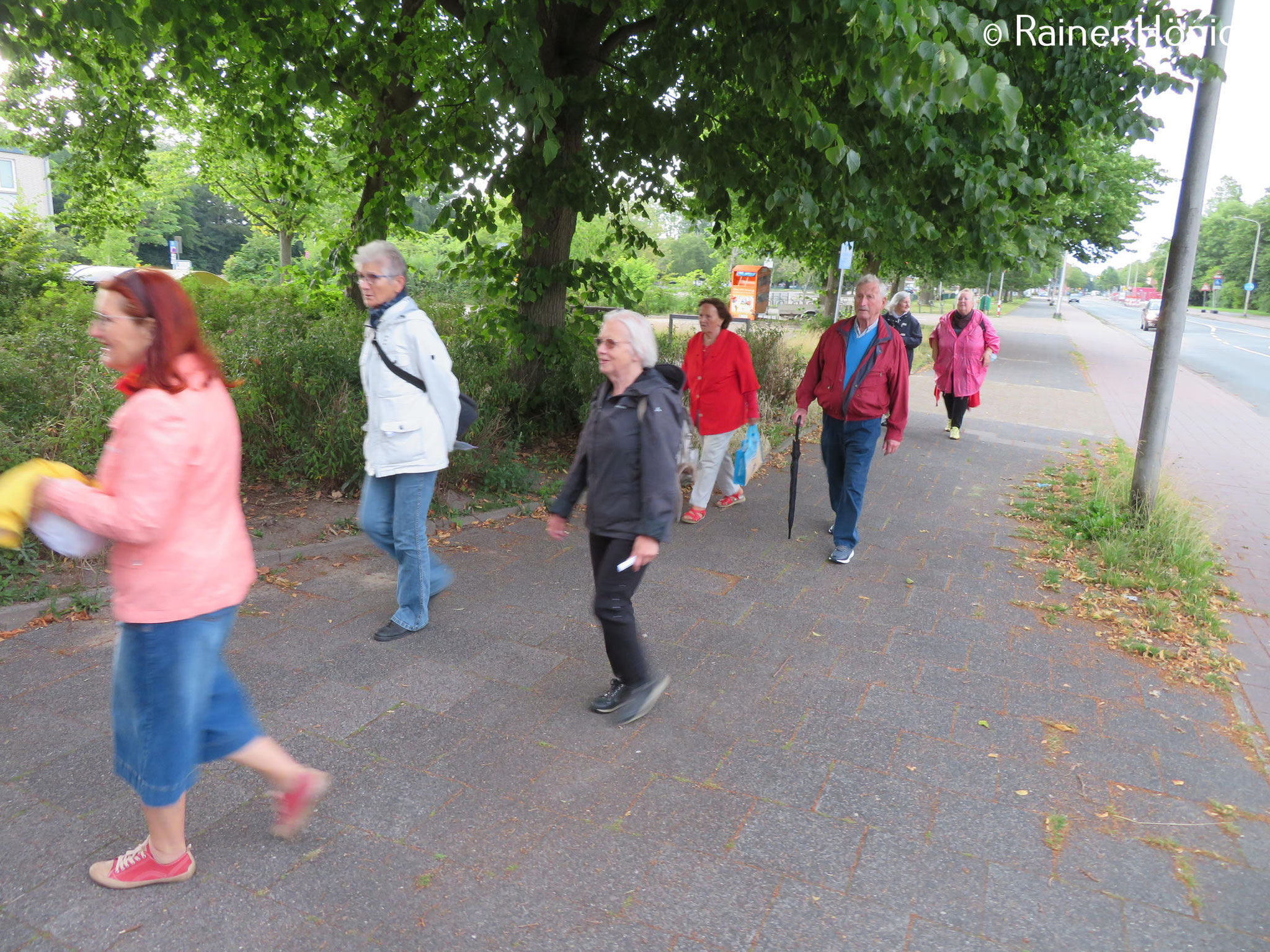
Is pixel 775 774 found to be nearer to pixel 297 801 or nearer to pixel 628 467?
pixel 628 467

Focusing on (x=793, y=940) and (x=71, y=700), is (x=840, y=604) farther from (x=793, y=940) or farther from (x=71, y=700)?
(x=71, y=700)

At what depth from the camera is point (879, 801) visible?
3107 millimetres

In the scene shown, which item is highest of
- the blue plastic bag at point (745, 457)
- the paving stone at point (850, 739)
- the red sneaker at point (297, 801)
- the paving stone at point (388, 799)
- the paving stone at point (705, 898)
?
the blue plastic bag at point (745, 457)

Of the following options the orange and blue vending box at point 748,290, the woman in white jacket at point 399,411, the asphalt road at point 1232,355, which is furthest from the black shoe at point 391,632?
the orange and blue vending box at point 748,290

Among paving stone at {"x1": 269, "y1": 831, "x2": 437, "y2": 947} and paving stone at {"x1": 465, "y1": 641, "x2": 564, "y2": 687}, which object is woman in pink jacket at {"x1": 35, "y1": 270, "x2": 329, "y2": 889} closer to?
paving stone at {"x1": 269, "y1": 831, "x2": 437, "y2": 947}

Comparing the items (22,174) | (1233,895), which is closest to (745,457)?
(1233,895)

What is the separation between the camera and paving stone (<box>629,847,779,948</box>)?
2451mm

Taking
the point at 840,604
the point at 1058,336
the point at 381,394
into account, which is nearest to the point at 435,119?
the point at 381,394

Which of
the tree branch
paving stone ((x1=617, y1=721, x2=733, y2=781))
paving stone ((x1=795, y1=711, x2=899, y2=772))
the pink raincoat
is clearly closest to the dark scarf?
paving stone ((x1=617, y1=721, x2=733, y2=781))

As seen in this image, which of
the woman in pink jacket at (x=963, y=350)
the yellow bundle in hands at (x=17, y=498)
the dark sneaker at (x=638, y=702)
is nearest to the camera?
the yellow bundle in hands at (x=17, y=498)

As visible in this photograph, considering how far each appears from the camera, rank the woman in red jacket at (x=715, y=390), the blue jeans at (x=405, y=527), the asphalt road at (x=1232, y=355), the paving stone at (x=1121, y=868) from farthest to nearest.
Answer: the asphalt road at (x=1232, y=355) < the woman in red jacket at (x=715, y=390) < the blue jeans at (x=405, y=527) < the paving stone at (x=1121, y=868)

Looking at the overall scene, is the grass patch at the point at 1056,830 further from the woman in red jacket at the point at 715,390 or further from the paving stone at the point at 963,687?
the woman in red jacket at the point at 715,390

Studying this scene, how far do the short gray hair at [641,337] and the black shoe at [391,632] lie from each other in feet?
6.44

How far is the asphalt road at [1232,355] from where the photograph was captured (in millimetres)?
18188
